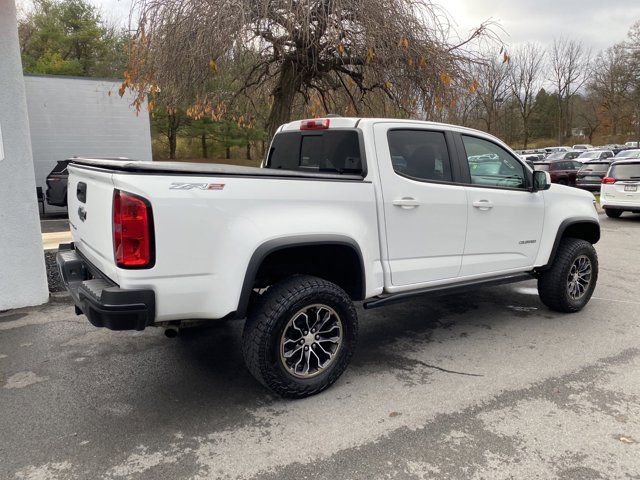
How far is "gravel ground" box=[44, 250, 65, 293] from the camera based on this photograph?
5.94 m

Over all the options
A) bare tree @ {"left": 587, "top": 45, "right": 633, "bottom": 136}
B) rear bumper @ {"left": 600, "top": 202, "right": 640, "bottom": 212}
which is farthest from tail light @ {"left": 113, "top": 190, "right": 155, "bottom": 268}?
bare tree @ {"left": 587, "top": 45, "right": 633, "bottom": 136}

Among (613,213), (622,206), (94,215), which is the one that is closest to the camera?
(94,215)

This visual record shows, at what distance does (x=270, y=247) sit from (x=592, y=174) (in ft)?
63.1

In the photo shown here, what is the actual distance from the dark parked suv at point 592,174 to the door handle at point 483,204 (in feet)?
55.0

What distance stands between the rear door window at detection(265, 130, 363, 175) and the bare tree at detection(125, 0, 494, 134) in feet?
11.2

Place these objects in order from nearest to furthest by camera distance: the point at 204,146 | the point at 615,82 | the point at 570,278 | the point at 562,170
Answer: the point at 570,278 → the point at 562,170 → the point at 204,146 → the point at 615,82

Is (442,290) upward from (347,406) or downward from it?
upward

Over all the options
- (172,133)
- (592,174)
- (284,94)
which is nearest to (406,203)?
(284,94)

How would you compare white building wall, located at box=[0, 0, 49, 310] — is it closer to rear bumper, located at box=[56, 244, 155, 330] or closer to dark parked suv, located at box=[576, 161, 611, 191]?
rear bumper, located at box=[56, 244, 155, 330]

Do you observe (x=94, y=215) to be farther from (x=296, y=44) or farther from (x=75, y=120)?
(x=75, y=120)

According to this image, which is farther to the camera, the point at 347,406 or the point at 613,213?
the point at 613,213

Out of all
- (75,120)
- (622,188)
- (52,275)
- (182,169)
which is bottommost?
(52,275)

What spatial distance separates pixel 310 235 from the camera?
3.29 metres

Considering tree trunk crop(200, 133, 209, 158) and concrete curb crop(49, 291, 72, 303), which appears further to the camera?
tree trunk crop(200, 133, 209, 158)
